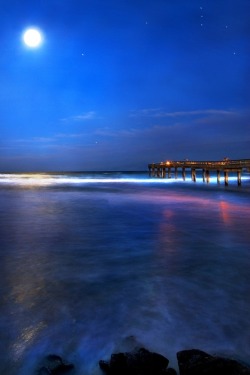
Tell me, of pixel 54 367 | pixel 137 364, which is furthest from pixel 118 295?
pixel 137 364

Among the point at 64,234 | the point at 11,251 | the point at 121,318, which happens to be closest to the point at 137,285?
the point at 121,318

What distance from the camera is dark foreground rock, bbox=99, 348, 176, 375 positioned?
2.93m

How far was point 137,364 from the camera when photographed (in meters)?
2.97

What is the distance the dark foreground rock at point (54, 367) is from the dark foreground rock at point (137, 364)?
0.38 metres

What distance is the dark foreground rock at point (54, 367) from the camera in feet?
10.2

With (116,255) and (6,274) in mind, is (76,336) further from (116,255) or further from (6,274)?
(116,255)

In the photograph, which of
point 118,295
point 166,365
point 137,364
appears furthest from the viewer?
point 118,295

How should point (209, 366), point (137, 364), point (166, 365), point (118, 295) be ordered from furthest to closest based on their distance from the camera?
point (118, 295), point (166, 365), point (137, 364), point (209, 366)

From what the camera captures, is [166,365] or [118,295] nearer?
[166,365]

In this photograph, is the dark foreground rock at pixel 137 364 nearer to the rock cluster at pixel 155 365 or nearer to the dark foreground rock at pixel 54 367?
the rock cluster at pixel 155 365

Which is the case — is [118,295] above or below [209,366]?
below

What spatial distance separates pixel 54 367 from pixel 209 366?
4.91ft

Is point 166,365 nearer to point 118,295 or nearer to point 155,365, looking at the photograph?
point 155,365

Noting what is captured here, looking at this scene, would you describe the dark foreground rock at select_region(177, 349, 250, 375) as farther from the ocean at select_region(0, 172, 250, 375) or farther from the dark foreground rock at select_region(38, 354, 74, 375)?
the dark foreground rock at select_region(38, 354, 74, 375)
